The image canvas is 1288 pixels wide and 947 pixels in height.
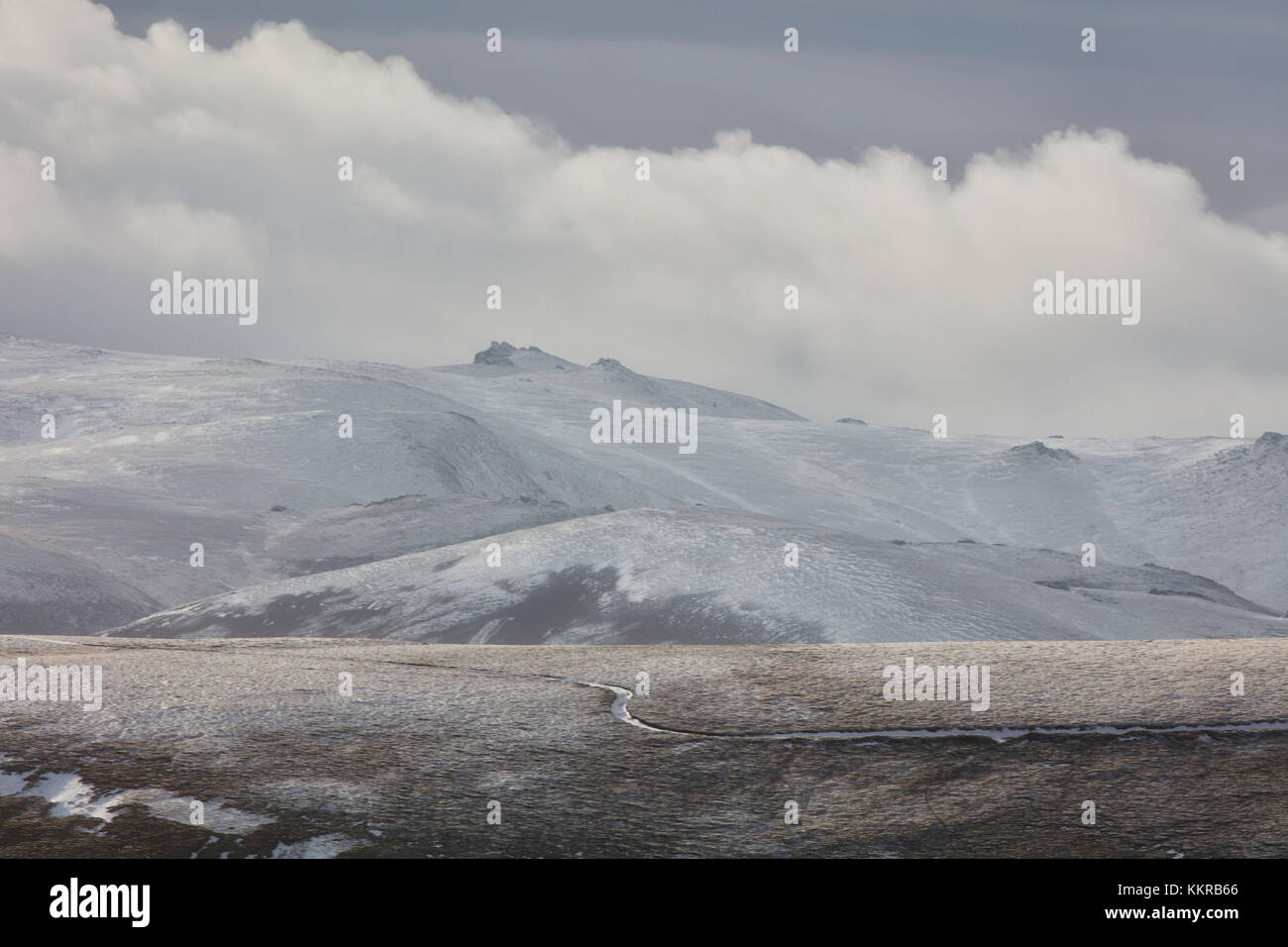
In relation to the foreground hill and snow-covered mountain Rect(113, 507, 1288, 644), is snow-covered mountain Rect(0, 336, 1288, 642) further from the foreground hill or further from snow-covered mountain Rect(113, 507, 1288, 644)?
the foreground hill

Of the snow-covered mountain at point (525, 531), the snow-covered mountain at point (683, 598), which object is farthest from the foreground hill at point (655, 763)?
the snow-covered mountain at point (683, 598)

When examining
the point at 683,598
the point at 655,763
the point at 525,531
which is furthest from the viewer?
the point at 525,531

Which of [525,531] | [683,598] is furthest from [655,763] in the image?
[525,531]

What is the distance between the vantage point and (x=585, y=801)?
448 inches

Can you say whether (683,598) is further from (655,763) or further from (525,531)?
(655,763)

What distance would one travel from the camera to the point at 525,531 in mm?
91938

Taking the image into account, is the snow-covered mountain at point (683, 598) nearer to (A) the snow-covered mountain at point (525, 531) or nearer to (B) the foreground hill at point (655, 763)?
(A) the snow-covered mountain at point (525, 531)

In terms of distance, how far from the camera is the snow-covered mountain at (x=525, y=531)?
77.2 meters

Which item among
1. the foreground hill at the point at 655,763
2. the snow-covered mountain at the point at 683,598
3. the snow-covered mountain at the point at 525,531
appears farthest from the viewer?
the snow-covered mountain at the point at 525,531

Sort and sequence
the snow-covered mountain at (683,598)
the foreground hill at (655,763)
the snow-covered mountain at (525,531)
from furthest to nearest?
the snow-covered mountain at (525,531) < the snow-covered mountain at (683,598) < the foreground hill at (655,763)

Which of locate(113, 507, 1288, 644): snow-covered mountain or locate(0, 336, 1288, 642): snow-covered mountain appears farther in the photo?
locate(0, 336, 1288, 642): snow-covered mountain

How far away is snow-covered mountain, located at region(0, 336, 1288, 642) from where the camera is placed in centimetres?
7725

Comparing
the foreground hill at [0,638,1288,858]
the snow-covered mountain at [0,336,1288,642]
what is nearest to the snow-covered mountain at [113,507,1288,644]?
the snow-covered mountain at [0,336,1288,642]

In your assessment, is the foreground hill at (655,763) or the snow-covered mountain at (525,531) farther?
the snow-covered mountain at (525,531)
